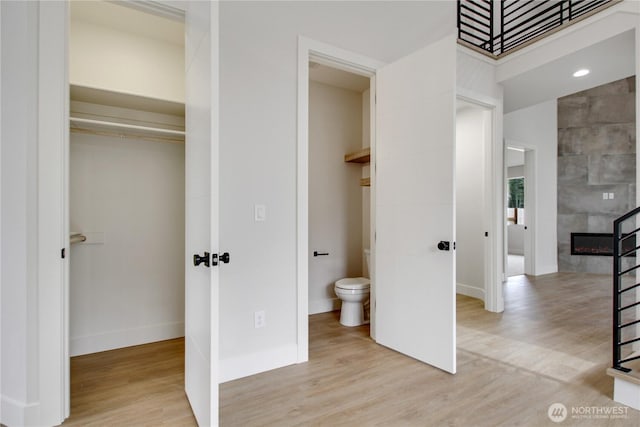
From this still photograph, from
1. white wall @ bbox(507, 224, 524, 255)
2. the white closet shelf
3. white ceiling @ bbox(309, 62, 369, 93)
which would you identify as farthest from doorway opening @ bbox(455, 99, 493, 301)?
white wall @ bbox(507, 224, 524, 255)

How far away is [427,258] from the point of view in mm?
2412

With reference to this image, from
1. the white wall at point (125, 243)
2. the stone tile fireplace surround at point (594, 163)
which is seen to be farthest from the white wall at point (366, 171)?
the stone tile fireplace surround at point (594, 163)

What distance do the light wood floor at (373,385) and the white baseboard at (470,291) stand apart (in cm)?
125

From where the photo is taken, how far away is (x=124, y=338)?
8.86ft

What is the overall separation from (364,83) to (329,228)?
1746 mm

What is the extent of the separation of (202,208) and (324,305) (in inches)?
Answer: 98.6

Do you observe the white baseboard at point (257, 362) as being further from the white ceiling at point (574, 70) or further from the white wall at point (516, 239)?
the white wall at point (516, 239)

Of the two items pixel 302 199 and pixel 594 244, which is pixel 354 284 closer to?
pixel 302 199

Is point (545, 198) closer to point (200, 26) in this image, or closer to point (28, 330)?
point (200, 26)

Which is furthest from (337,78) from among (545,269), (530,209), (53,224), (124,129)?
(545,269)

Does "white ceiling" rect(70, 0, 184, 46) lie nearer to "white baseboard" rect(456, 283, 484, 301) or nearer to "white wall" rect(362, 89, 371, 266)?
"white wall" rect(362, 89, 371, 266)

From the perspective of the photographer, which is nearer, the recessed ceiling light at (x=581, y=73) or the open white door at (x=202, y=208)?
the open white door at (x=202, y=208)

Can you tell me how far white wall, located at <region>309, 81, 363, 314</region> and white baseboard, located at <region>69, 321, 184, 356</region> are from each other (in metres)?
1.45

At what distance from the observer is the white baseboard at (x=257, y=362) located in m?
2.18
